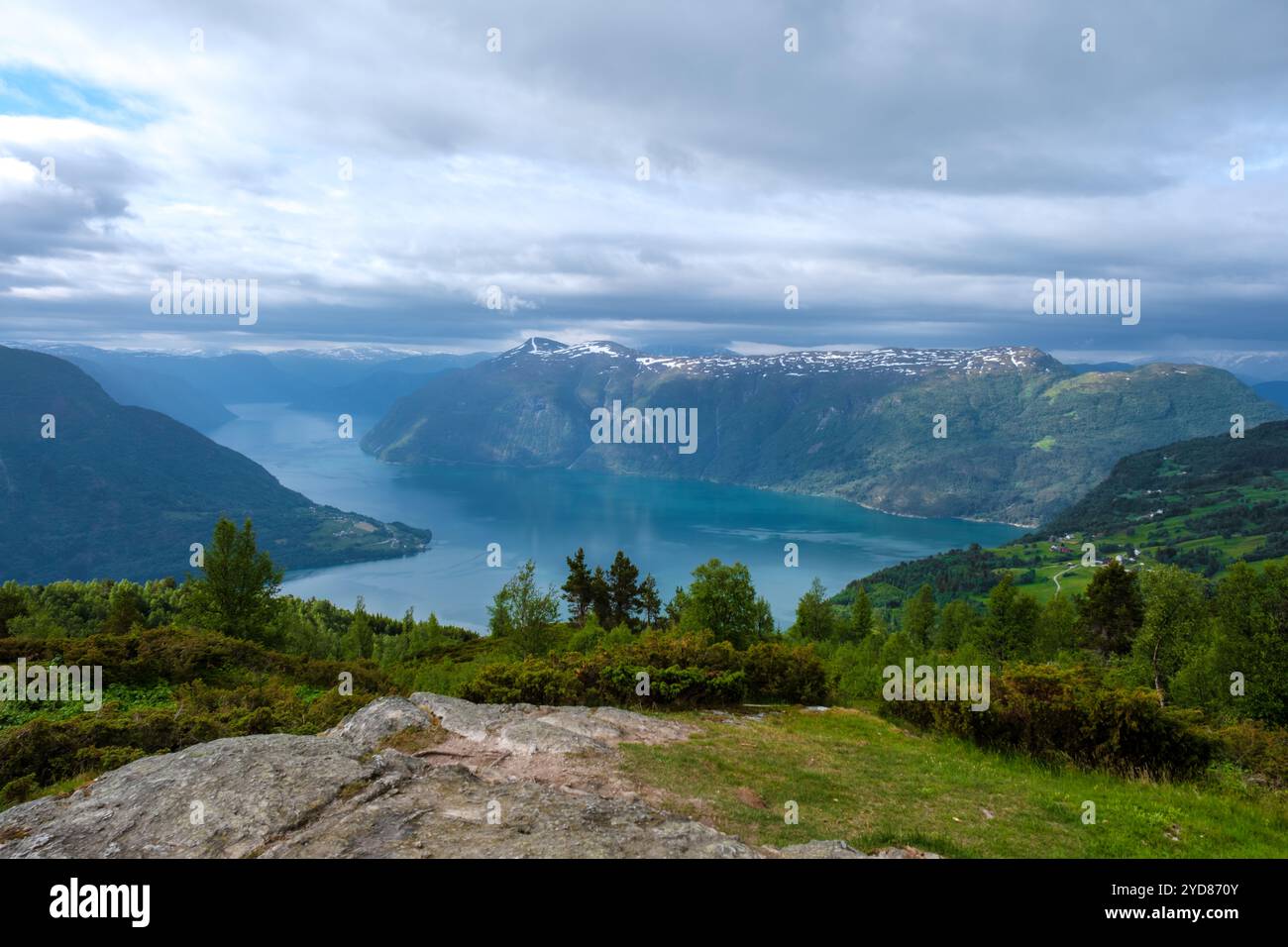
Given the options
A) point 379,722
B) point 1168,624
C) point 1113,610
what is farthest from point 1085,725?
point 1113,610

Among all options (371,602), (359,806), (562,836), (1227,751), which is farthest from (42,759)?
(371,602)

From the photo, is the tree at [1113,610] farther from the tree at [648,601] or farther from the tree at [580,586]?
the tree at [580,586]

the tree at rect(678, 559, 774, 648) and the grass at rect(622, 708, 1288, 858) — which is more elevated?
the grass at rect(622, 708, 1288, 858)

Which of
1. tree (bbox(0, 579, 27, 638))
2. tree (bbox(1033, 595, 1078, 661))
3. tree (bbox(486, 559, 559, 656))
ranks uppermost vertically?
tree (bbox(0, 579, 27, 638))

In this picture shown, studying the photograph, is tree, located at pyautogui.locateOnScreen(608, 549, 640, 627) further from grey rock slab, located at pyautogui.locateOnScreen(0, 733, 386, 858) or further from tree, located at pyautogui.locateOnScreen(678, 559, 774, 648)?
grey rock slab, located at pyautogui.locateOnScreen(0, 733, 386, 858)

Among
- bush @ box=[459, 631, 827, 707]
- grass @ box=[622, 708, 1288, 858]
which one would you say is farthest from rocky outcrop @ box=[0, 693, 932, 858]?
bush @ box=[459, 631, 827, 707]

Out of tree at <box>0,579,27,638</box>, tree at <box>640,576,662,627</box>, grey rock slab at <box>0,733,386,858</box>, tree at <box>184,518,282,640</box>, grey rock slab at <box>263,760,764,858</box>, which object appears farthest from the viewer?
tree at <box>640,576,662,627</box>
